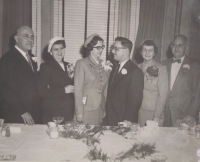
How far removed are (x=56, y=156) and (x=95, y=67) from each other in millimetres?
1301

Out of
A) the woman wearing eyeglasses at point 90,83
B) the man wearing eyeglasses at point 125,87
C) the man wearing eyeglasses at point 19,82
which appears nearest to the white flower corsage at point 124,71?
the man wearing eyeglasses at point 125,87

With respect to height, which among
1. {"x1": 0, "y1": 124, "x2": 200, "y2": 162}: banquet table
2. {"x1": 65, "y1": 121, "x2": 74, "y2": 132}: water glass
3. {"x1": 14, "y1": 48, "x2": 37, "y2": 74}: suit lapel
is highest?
{"x1": 14, "y1": 48, "x2": 37, "y2": 74}: suit lapel

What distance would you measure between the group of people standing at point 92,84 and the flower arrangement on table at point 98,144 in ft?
1.93

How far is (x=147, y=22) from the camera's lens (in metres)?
3.58

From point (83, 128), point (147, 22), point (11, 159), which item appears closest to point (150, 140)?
point (83, 128)

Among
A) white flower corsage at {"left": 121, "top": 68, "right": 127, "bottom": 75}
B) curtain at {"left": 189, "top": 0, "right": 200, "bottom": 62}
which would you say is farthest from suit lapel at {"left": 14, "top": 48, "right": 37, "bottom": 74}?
curtain at {"left": 189, "top": 0, "right": 200, "bottom": 62}

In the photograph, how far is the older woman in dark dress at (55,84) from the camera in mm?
2625

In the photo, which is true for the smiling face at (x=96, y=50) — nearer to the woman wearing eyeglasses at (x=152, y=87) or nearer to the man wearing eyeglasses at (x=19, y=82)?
the woman wearing eyeglasses at (x=152, y=87)

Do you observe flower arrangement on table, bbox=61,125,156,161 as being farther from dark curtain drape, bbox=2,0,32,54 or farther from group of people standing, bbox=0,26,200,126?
dark curtain drape, bbox=2,0,32,54

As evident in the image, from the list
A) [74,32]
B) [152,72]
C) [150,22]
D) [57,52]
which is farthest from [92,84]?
[150,22]

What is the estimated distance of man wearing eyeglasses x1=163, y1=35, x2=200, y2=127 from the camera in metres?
2.81

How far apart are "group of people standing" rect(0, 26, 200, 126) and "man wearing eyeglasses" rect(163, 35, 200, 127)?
13 mm

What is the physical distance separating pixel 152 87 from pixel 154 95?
0.11 metres

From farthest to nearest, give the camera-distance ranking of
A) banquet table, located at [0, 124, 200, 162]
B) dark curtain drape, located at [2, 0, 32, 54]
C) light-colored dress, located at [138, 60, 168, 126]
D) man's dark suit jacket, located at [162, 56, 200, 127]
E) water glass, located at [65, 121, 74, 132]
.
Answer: dark curtain drape, located at [2, 0, 32, 54] → man's dark suit jacket, located at [162, 56, 200, 127] → light-colored dress, located at [138, 60, 168, 126] → water glass, located at [65, 121, 74, 132] → banquet table, located at [0, 124, 200, 162]
